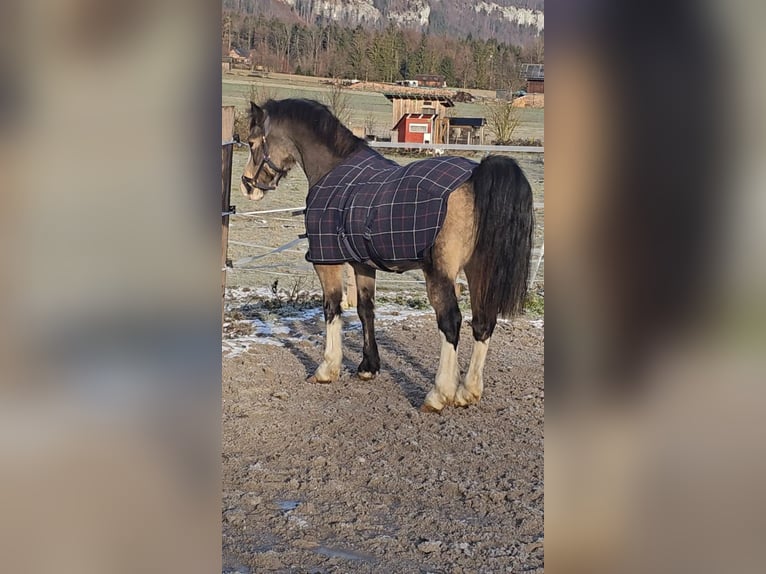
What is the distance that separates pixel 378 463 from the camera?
275 cm

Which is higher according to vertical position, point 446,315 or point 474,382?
point 446,315

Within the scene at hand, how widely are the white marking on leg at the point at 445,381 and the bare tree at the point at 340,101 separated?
2.23 metres

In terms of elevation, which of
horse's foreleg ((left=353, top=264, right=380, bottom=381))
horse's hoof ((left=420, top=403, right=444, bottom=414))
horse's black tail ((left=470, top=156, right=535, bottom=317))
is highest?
horse's black tail ((left=470, top=156, right=535, bottom=317))

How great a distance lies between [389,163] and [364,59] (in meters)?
1.87

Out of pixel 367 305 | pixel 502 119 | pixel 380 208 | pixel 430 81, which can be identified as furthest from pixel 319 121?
pixel 502 119

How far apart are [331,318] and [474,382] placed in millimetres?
722

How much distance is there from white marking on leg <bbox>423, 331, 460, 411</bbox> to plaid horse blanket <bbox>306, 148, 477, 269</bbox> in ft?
1.28

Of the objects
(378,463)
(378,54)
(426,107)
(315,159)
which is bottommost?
(378,463)

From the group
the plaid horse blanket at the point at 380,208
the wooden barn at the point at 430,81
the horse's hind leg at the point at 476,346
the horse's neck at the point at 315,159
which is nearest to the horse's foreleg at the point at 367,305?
the plaid horse blanket at the point at 380,208

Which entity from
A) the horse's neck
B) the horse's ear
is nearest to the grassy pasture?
the horse's ear

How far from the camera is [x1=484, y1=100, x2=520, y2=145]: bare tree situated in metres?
5.05

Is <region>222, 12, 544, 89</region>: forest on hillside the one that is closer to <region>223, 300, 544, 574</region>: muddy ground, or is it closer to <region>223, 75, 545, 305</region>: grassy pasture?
<region>223, 75, 545, 305</region>: grassy pasture

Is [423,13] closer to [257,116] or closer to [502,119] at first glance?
[502,119]
